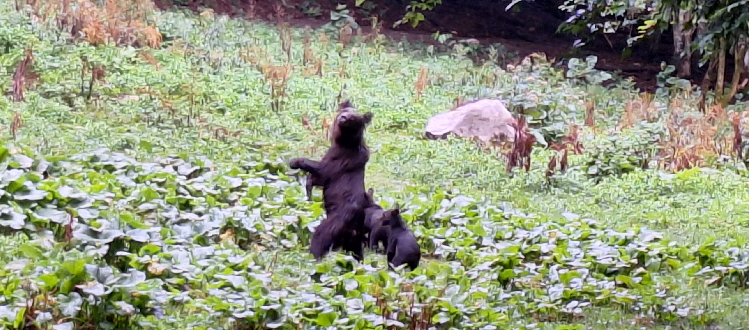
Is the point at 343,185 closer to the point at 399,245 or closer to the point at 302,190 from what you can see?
the point at 399,245

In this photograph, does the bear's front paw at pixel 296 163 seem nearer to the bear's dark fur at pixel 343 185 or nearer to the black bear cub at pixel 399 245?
the bear's dark fur at pixel 343 185

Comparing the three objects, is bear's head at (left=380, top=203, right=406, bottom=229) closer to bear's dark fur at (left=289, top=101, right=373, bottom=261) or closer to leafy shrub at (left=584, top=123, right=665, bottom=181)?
bear's dark fur at (left=289, top=101, right=373, bottom=261)

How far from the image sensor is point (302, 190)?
28.9ft

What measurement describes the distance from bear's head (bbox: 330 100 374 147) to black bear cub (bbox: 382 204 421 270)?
0.54m

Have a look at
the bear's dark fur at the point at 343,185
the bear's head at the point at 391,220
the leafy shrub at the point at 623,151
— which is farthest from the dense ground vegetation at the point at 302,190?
the bear's head at the point at 391,220

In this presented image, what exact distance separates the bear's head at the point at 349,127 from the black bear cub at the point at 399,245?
0.54 m

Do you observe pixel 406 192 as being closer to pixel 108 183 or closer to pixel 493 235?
pixel 493 235

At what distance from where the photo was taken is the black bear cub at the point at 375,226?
6648 millimetres

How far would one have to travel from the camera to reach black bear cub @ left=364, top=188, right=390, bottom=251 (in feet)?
21.8

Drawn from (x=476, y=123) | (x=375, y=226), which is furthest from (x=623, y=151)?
(x=375, y=226)

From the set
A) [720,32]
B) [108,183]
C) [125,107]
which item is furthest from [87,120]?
[720,32]

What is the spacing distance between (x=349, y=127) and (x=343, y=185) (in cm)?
38

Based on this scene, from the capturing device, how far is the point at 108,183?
25.2 feet

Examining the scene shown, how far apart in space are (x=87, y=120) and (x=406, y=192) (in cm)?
383
